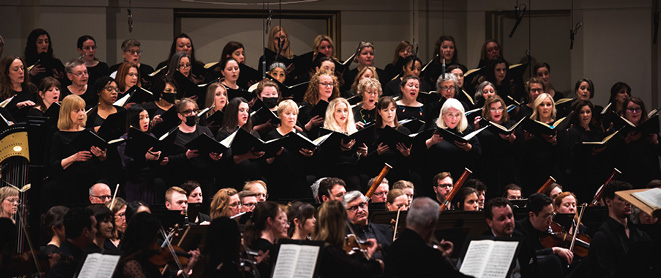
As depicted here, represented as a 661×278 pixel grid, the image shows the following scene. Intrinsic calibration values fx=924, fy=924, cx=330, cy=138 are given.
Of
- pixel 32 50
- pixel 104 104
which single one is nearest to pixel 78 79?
pixel 104 104

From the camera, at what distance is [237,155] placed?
673cm

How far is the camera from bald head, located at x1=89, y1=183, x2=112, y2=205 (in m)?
6.20

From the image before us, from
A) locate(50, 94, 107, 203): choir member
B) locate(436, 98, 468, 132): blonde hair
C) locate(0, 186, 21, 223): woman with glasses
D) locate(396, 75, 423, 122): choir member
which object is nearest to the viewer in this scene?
locate(0, 186, 21, 223): woman with glasses

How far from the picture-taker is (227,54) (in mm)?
8594

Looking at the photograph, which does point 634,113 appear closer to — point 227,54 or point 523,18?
point 523,18

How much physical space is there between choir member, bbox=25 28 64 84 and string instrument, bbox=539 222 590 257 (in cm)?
472

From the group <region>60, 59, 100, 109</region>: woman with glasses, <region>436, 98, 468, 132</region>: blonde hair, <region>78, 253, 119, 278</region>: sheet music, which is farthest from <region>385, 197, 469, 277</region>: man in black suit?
<region>60, 59, 100, 109</region>: woman with glasses

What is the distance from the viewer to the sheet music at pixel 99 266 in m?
4.25

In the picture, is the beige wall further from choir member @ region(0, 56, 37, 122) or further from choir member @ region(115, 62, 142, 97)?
choir member @ region(115, 62, 142, 97)

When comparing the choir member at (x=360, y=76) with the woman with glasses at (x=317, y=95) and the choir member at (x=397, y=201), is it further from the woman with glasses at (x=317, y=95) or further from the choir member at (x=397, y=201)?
the choir member at (x=397, y=201)

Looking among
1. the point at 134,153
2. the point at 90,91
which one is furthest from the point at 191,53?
the point at 134,153

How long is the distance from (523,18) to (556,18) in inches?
15.0

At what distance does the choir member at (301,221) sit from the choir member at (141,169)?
1782 mm

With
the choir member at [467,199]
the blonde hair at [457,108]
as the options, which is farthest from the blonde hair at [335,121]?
the choir member at [467,199]
